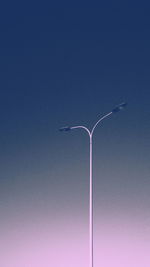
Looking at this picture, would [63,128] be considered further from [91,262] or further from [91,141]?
[91,262]

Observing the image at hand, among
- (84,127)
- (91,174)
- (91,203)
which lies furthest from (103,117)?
(91,203)

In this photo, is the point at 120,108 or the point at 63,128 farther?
the point at 63,128

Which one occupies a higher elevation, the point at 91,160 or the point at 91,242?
the point at 91,160

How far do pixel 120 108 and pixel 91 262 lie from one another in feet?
20.2

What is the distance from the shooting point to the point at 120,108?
1811cm

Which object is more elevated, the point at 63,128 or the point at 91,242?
the point at 63,128

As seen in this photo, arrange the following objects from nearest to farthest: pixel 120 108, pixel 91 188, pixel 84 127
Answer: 1. pixel 120 108
2. pixel 91 188
3. pixel 84 127

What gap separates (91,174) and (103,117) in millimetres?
2565

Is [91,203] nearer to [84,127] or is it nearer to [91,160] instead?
[91,160]

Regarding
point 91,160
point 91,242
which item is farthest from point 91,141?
point 91,242

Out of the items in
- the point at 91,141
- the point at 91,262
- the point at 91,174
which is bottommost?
the point at 91,262

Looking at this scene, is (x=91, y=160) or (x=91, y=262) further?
(x=91, y=160)

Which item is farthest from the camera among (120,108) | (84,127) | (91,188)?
(84,127)

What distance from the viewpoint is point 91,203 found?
19.2m
